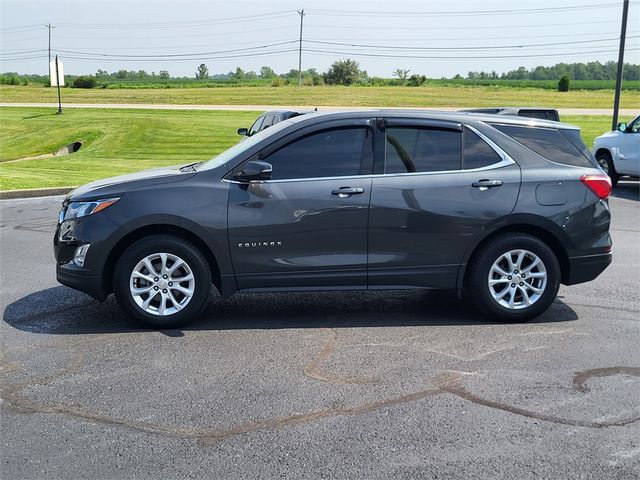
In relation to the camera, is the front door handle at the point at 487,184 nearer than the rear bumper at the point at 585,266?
Yes

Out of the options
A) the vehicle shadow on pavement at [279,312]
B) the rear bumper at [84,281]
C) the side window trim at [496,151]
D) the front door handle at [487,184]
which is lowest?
the vehicle shadow on pavement at [279,312]

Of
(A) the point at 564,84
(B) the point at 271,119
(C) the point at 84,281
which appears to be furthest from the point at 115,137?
(A) the point at 564,84

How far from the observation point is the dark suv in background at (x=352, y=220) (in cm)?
633

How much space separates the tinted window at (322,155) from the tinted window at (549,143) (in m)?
1.31

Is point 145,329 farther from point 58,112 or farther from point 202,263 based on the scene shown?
point 58,112

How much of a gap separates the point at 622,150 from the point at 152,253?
1308cm

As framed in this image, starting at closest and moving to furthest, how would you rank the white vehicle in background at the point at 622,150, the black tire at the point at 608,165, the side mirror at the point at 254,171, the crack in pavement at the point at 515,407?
the crack in pavement at the point at 515,407 < the side mirror at the point at 254,171 < the white vehicle in background at the point at 622,150 < the black tire at the point at 608,165

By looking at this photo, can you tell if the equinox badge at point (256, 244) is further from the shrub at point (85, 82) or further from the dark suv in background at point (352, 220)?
the shrub at point (85, 82)

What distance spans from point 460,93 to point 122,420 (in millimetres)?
58815

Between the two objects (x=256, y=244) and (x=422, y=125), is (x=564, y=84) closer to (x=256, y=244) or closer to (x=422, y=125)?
(x=422, y=125)

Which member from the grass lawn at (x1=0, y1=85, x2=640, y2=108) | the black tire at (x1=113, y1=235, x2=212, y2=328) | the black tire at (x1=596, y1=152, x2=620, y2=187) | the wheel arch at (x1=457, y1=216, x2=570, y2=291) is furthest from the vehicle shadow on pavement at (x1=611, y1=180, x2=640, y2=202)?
the grass lawn at (x1=0, y1=85, x2=640, y2=108)

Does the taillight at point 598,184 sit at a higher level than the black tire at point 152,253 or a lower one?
higher

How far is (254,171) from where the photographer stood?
626 cm

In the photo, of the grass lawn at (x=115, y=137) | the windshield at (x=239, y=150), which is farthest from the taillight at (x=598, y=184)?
the grass lawn at (x=115, y=137)
